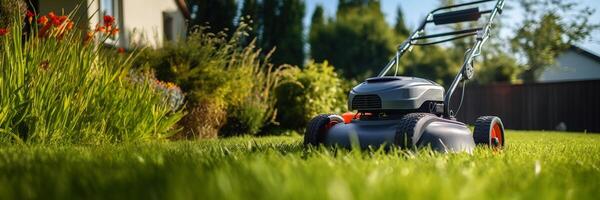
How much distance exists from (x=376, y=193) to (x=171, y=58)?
20.4 ft

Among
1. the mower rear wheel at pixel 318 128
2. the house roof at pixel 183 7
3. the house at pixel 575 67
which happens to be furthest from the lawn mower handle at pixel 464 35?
the house at pixel 575 67

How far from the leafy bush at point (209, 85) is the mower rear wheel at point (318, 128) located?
2739 mm

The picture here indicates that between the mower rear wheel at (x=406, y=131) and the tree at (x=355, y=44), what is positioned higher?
the tree at (x=355, y=44)

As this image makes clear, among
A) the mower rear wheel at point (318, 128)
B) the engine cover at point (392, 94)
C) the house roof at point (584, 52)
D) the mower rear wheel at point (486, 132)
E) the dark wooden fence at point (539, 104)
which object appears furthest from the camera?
the house roof at point (584, 52)

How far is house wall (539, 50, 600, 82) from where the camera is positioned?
25.3 meters

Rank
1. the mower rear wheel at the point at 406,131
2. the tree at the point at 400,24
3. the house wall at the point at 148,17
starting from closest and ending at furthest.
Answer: the mower rear wheel at the point at 406,131
the house wall at the point at 148,17
the tree at the point at 400,24

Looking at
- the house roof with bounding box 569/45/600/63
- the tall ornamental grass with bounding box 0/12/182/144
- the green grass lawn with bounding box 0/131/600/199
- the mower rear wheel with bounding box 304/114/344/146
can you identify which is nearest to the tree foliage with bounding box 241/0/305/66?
the house roof with bounding box 569/45/600/63

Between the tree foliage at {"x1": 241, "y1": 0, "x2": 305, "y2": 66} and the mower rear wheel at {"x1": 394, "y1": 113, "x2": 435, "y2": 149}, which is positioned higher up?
the tree foliage at {"x1": 241, "y1": 0, "x2": 305, "y2": 66}

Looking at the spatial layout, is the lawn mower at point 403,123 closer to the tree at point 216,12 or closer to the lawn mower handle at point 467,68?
the lawn mower handle at point 467,68

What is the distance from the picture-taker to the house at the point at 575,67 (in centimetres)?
2484

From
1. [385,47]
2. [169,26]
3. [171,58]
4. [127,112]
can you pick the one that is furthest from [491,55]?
[127,112]

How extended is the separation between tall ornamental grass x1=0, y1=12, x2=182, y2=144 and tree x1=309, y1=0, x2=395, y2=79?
67.0ft

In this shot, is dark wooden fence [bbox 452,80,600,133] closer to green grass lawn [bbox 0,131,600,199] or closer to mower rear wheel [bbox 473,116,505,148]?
mower rear wheel [bbox 473,116,505,148]

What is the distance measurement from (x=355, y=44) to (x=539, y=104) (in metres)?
11.1
